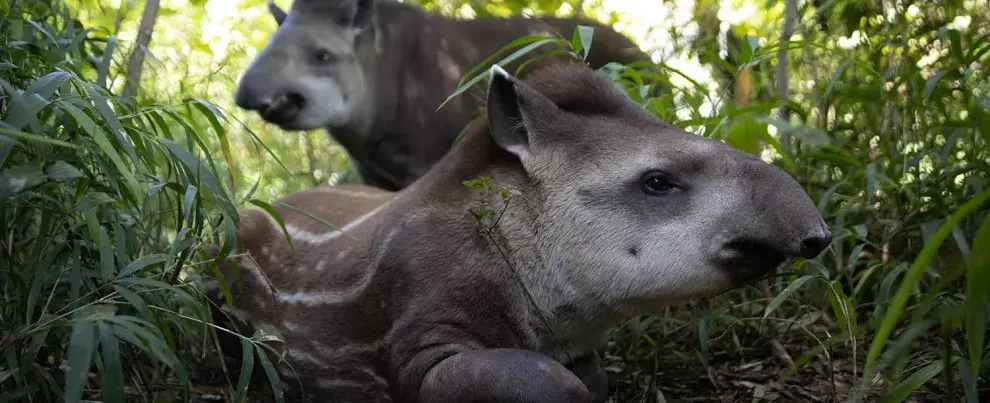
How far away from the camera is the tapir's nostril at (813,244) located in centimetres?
265

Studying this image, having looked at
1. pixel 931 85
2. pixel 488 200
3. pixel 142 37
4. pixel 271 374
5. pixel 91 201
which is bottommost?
pixel 271 374

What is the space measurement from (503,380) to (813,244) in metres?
0.91

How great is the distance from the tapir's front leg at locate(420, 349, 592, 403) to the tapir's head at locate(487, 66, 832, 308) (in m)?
0.37

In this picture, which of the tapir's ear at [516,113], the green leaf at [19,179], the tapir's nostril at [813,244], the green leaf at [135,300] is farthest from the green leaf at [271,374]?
the tapir's nostril at [813,244]

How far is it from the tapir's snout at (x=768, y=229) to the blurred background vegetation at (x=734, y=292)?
148mm

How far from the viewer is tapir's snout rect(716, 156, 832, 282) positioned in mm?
2656

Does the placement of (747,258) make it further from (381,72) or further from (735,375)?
(381,72)

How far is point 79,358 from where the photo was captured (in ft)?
6.94

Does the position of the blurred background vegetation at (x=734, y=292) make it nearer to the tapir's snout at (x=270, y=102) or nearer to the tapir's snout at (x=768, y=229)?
the tapir's snout at (x=768, y=229)

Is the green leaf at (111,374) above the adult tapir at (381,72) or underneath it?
underneath

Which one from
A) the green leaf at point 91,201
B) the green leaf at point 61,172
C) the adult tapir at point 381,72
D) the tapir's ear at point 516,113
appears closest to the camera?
the green leaf at point 61,172

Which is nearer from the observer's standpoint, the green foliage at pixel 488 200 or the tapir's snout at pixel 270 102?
the green foliage at pixel 488 200

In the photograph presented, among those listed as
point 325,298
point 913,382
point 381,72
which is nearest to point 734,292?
point 913,382

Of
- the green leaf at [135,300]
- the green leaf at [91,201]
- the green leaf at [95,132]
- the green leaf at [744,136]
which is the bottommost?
the green leaf at [135,300]
